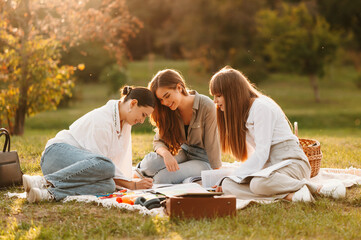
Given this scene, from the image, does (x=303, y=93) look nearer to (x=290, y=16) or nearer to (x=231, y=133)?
(x=290, y=16)

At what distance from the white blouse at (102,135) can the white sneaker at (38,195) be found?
22.8 inches

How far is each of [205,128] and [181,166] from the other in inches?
18.8

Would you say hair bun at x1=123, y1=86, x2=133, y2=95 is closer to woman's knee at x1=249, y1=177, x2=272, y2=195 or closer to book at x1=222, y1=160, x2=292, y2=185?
book at x1=222, y1=160, x2=292, y2=185

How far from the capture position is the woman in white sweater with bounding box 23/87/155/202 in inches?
162

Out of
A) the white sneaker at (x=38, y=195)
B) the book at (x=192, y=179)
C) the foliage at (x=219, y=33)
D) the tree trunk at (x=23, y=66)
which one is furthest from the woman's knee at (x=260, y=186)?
the foliage at (x=219, y=33)

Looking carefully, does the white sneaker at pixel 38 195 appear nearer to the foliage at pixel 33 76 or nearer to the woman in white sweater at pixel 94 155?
the woman in white sweater at pixel 94 155

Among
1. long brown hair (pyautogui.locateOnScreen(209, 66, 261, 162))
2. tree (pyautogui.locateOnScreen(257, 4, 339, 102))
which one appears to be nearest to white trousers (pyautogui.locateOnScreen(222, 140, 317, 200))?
long brown hair (pyautogui.locateOnScreen(209, 66, 261, 162))

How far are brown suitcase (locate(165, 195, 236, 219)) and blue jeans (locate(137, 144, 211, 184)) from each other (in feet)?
4.68

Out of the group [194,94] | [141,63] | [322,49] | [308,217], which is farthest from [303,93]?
[308,217]

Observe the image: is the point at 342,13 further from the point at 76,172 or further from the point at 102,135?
the point at 76,172

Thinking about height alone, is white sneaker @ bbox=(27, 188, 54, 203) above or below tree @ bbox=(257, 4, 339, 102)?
below

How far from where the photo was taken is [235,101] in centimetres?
436

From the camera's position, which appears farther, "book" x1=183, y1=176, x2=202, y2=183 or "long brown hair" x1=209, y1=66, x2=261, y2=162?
"book" x1=183, y1=176, x2=202, y2=183

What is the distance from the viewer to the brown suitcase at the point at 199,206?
3.45m
